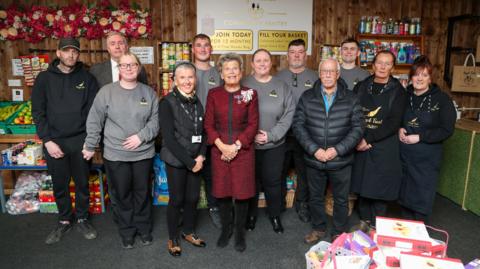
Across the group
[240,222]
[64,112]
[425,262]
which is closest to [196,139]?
[240,222]

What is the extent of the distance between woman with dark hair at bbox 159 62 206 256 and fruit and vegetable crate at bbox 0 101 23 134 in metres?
2.30

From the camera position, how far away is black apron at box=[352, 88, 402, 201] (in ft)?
9.27

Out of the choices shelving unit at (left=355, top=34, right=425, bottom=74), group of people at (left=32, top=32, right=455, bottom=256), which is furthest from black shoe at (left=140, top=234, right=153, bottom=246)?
shelving unit at (left=355, top=34, right=425, bottom=74)

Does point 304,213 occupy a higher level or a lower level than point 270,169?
lower

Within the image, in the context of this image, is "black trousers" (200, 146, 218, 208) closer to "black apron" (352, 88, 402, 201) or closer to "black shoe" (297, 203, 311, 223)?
"black shoe" (297, 203, 311, 223)

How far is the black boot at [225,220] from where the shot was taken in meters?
2.77

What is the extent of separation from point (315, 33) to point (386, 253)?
3.33 meters

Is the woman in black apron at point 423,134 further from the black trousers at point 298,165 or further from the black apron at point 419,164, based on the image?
the black trousers at point 298,165

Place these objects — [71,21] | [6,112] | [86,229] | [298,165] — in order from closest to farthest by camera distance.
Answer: [86,229] → [298,165] → [6,112] → [71,21]

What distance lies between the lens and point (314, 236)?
117 inches

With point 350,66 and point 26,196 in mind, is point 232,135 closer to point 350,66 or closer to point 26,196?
point 350,66

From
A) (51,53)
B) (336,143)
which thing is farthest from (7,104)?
Result: (336,143)

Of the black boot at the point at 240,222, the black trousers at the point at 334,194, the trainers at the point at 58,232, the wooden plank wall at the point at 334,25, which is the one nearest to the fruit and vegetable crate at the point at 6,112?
the wooden plank wall at the point at 334,25

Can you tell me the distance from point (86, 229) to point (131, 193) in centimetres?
59
